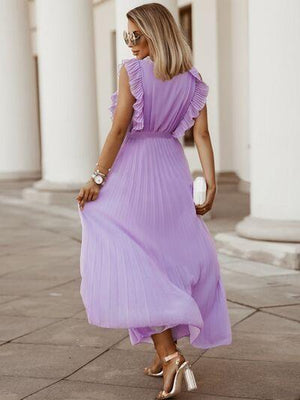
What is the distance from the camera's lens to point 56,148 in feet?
41.9

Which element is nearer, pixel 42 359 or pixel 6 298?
pixel 42 359

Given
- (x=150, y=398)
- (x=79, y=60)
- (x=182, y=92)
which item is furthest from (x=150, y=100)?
(x=79, y=60)

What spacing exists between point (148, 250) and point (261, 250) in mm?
3578

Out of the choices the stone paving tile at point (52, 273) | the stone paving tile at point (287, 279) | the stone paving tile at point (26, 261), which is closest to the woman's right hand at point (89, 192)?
the stone paving tile at point (287, 279)

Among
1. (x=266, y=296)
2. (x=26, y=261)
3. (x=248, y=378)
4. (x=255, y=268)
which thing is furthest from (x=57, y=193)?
(x=248, y=378)

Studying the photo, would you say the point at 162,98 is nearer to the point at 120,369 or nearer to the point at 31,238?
the point at 120,369

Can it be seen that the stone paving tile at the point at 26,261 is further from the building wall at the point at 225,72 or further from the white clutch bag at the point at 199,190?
the building wall at the point at 225,72

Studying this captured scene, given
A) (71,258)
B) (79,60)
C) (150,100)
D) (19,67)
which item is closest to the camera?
(150,100)

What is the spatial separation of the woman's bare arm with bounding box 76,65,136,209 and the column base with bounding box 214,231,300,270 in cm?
340

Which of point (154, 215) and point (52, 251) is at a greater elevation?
point (154, 215)

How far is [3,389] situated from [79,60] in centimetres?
907

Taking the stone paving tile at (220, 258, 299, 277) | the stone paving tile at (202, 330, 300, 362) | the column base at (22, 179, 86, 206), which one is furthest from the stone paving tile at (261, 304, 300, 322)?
the column base at (22, 179, 86, 206)

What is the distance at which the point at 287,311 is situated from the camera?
541 centimetres

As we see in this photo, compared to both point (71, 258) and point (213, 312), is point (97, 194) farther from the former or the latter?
point (71, 258)
